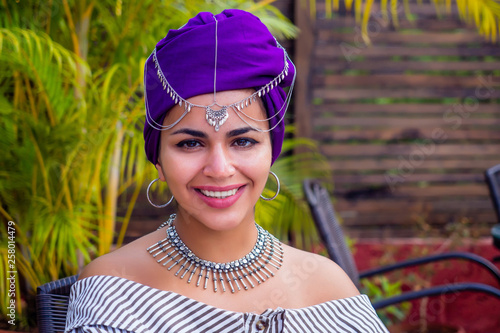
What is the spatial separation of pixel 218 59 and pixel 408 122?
3.62 m

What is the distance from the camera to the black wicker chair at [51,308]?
156 centimetres

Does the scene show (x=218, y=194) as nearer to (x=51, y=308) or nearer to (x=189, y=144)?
(x=189, y=144)

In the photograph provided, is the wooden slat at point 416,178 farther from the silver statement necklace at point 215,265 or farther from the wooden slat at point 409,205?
the silver statement necklace at point 215,265

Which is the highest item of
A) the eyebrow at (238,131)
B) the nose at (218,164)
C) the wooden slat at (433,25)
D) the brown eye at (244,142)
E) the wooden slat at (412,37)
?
the wooden slat at (433,25)

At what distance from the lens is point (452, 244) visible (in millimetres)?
4344

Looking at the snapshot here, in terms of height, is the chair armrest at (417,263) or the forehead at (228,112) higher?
the forehead at (228,112)

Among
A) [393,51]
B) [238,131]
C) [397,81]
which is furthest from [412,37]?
[238,131]

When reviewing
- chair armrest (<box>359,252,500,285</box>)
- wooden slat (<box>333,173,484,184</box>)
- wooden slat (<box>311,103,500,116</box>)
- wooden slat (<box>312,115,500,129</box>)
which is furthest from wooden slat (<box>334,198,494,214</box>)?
chair armrest (<box>359,252,500,285</box>)

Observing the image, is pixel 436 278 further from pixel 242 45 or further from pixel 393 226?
pixel 242 45

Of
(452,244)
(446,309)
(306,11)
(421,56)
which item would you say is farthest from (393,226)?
(306,11)

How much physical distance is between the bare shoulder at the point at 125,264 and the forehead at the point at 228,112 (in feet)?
1.16

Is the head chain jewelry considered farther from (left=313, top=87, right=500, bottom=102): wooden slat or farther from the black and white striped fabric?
(left=313, top=87, right=500, bottom=102): wooden slat

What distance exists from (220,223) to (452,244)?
3504mm

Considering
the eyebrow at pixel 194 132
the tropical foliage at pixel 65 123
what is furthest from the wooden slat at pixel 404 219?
the eyebrow at pixel 194 132
